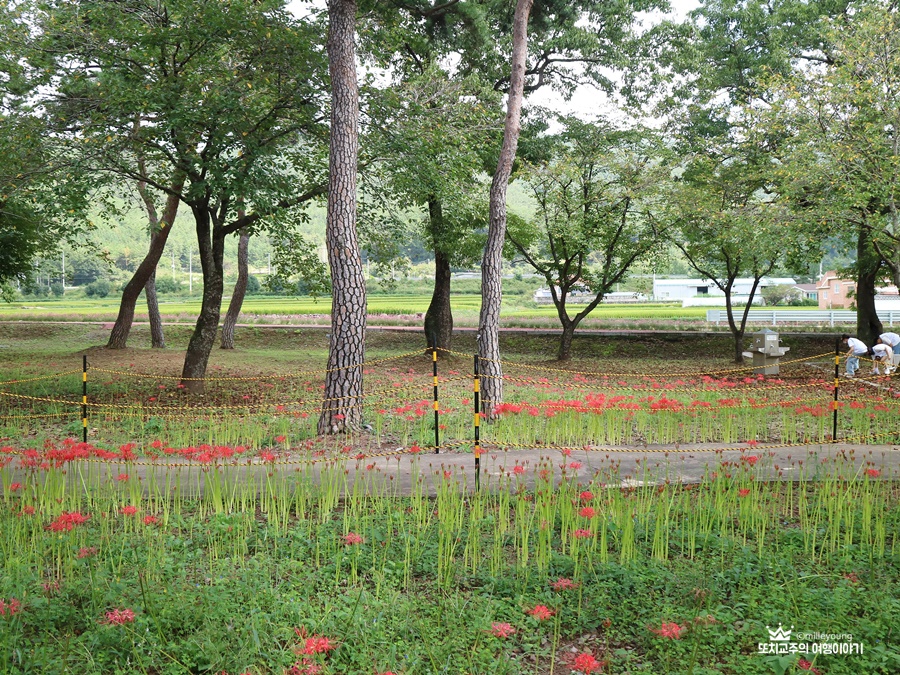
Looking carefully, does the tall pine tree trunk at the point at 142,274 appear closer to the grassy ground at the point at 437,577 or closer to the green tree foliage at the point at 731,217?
the grassy ground at the point at 437,577

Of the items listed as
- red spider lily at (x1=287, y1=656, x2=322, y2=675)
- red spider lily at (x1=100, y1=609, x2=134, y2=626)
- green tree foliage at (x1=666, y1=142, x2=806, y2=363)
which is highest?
green tree foliage at (x1=666, y1=142, x2=806, y2=363)

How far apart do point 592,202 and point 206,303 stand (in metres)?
12.0

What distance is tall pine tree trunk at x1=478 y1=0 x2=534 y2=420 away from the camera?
37.0 ft

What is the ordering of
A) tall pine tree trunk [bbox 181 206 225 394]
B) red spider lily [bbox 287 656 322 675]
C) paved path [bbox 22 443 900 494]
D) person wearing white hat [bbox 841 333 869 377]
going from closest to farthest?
red spider lily [bbox 287 656 322 675] < paved path [bbox 22 443 900 494] < tall pine tree trunk [bbox 181 206 225 394] < person wearing white hat [bbox 841 333 869 377]

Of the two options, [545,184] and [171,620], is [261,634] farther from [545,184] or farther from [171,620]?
[545,184]

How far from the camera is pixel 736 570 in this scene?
466 centimetres

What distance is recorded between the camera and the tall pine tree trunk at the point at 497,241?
11273 mm

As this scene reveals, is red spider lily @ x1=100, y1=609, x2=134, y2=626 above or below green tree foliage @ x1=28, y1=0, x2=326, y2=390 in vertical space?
below

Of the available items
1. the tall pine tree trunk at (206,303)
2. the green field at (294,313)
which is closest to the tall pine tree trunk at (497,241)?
the tall pine tree trunk at (206,303)

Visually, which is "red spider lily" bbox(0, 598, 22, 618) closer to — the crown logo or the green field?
the crown logo

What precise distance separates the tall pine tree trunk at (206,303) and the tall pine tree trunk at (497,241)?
5489 mm

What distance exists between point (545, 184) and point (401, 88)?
795 centimetres

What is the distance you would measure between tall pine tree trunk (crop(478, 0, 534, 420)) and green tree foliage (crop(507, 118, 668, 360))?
910 centimetres

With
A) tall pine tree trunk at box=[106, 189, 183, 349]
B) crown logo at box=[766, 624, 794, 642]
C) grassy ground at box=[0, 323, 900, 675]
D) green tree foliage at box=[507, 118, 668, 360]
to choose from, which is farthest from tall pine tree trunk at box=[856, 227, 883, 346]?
crown logo at box=[766, 624, 794, 642]
